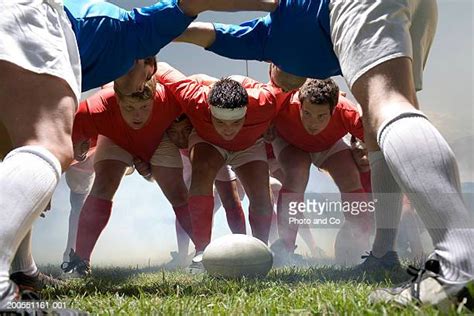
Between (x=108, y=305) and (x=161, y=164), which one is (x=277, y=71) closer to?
(x=161, y=164)

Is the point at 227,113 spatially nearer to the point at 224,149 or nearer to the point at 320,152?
the point at 224,149

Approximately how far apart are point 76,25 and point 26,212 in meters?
1.13

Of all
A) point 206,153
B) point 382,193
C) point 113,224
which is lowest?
point 113,224

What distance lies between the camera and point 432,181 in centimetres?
172

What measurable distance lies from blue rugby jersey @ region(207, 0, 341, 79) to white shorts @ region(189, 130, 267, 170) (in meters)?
1.63

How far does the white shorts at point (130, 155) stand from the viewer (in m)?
4.88

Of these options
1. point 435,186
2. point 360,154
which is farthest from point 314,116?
point 435,186

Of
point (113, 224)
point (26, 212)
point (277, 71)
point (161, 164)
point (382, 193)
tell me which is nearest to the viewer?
point (26, 212)

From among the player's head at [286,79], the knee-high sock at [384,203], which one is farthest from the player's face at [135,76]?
the knee-high sock at [384,203]

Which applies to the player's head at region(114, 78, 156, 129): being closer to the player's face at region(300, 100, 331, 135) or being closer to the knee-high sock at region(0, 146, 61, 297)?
the player's face at region(300, 100, 331, 135)

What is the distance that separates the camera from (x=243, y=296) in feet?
7.64

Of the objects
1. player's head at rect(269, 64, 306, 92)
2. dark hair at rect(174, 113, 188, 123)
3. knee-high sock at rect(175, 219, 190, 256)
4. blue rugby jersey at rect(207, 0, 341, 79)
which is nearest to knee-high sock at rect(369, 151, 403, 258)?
blue rugby jersey at rect(207, 0, 341, 79)

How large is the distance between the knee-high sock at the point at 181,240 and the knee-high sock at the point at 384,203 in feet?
8.00

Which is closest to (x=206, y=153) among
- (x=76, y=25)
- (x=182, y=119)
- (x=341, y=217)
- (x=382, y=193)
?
(x=182, y=119)
